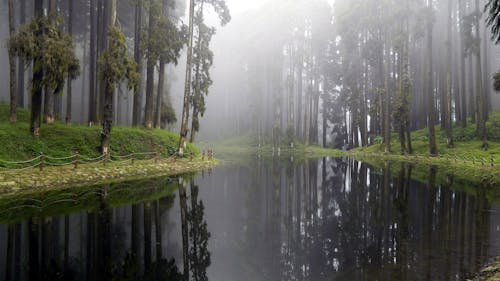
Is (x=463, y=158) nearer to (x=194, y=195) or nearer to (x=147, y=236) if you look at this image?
(x=194, y=195)

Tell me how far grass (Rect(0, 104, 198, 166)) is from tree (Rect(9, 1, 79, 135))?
731 mm

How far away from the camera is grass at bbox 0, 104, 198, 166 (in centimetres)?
1328

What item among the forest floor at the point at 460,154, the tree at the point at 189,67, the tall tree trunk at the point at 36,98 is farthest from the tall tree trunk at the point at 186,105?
the forest floor at the point at 460,154

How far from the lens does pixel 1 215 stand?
763cm

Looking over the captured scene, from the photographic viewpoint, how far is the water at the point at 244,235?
512 centimetres

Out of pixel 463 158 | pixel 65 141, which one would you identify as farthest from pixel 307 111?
pixel 65 141

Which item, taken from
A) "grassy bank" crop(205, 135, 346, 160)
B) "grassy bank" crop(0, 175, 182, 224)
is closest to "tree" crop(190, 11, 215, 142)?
"grassy bank" crop(205, 135, 346, 160)

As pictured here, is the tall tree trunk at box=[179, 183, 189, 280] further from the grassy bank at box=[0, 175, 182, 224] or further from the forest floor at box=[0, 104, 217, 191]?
the forest floor at box=[0, 104, 217, 191]

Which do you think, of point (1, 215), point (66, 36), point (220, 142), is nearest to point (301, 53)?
point (220, 142)

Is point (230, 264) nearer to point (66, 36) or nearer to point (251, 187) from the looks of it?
point (251, 187)

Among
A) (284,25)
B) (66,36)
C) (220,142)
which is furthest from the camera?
(220,142)

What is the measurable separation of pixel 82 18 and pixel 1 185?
88.2 feet

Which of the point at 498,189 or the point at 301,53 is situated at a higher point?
the point at 301,53

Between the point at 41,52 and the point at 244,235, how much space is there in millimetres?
12671
